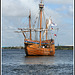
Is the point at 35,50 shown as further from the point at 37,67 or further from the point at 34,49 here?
the point at 37,67

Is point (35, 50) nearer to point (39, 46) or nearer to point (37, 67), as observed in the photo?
point (39, 46)

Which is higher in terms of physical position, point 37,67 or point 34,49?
point 34,49

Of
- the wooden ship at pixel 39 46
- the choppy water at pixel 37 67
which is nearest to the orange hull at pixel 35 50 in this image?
the wooden ship at pixel 39 46

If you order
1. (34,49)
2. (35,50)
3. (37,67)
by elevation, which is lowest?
(37,67)

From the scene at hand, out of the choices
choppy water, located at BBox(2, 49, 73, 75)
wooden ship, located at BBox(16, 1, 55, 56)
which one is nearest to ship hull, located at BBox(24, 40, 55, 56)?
wooden ship, located at BBox(16, 1, 55, 56)

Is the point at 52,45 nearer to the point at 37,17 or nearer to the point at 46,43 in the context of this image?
the point at 46,43

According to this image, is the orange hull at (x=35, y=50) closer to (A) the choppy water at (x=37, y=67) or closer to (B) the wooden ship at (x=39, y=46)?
(B) the wooden ship at (x=39, y=46)

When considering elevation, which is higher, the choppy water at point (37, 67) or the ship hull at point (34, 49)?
the ship hull at point (34, 49)

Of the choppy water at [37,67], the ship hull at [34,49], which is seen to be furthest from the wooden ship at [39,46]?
the choppy water at [37,67]

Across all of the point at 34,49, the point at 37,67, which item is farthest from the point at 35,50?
the point at 37,67

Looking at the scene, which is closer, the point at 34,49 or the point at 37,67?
the point at 37,67

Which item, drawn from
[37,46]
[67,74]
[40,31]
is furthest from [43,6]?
[67,74]

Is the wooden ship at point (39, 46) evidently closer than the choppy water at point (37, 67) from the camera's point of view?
No

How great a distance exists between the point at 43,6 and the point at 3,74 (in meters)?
53.2
